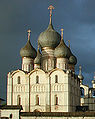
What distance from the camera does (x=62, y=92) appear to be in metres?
38.3

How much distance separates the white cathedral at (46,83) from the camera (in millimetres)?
38281

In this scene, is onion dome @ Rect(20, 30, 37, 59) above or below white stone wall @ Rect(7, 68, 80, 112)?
above

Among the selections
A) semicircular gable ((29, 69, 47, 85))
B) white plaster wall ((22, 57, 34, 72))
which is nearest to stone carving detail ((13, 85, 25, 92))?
semicircular gable ((29, 69, 47, 85))

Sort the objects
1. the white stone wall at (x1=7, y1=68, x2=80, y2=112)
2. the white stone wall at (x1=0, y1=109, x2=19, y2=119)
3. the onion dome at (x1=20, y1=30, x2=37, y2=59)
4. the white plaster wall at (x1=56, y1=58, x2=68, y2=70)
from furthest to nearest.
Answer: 1. the onion dome at (x1=20, y1=30, x2=37, y2=59)
2. the white plaster wall at (x1=56, y1=58, x2=68, y2=70)
3. the white stone wall at (x1=7, y1=68, x2=80, y2=112)
4. the white stone wall at (x1=0, y1=109, x2=19, y2=119)

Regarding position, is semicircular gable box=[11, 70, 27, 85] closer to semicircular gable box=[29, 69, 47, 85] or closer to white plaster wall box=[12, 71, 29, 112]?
white plaster wall box=[12, 71, 29, 112]

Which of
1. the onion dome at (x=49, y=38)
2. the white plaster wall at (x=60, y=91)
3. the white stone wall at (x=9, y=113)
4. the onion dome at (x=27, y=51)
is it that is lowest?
the white stone wall at (x=9, y=113)

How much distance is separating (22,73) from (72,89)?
7003 mm

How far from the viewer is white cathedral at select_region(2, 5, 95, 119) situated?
38.3 m

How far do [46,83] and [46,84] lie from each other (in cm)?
13

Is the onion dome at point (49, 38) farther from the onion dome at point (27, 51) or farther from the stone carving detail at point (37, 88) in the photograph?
the stone carving detail at point (37, 88)

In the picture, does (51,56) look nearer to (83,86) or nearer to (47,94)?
(47,94)

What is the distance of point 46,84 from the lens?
3869 cm

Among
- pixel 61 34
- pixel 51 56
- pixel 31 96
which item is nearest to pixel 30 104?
pixel 31 96

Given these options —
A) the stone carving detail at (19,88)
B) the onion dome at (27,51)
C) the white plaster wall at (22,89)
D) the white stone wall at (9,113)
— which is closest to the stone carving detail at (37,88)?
the white plaster wall at (22,89)
